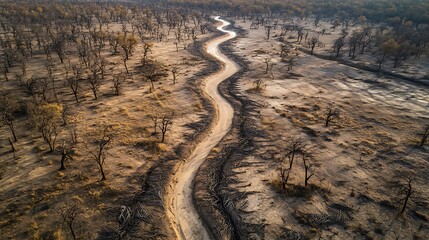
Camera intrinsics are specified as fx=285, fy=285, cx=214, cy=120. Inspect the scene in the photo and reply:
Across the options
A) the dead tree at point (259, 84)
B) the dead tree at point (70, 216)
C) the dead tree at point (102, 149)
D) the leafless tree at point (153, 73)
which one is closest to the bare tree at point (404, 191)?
the dead tree at point (70, 216)

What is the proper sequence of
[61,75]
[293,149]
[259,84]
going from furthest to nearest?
[61,75]
[259,84]
[293,149]

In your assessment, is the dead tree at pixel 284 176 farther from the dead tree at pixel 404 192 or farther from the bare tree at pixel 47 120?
the bare tree at pixel 47 120

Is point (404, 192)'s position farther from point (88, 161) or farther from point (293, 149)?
point (88, 161)

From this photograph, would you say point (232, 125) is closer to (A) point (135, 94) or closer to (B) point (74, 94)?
(A) point (135, 94)

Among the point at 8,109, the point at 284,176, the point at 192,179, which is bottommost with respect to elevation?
the point at 192,179

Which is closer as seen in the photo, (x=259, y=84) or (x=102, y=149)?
(x=102, y=149)

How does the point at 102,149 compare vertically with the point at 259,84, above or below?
below

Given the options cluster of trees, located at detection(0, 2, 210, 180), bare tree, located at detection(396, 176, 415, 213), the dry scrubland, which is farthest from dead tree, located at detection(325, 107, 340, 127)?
cluster of trees, located at detection(0, 2, 210, 180)

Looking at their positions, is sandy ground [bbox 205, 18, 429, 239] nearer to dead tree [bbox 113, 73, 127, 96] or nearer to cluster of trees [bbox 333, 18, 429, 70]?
cluster of trees [bbox 333, 18, 429, 70]

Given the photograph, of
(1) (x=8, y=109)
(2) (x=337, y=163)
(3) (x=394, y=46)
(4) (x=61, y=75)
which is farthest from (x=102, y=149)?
(3) (x=394, y=46)
